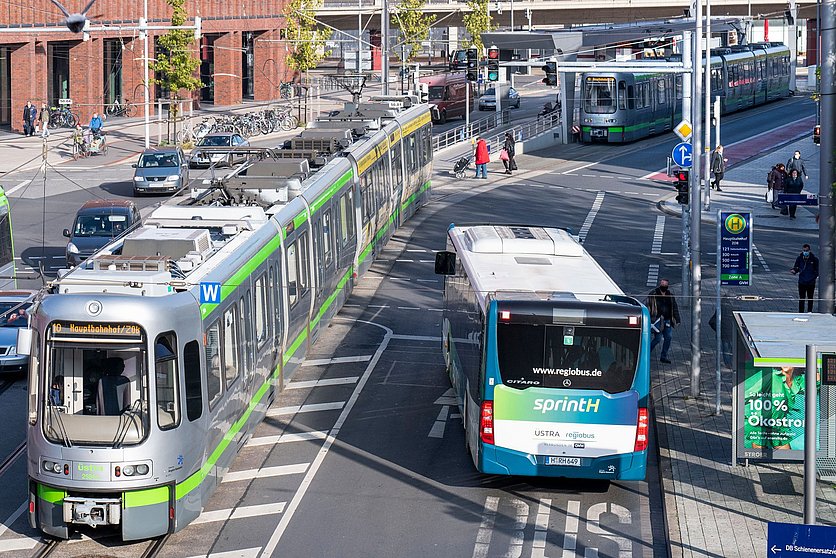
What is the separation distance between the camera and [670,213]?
41.5m

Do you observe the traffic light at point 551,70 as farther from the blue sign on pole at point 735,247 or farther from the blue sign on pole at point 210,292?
the blue sign on pole at point 210,292

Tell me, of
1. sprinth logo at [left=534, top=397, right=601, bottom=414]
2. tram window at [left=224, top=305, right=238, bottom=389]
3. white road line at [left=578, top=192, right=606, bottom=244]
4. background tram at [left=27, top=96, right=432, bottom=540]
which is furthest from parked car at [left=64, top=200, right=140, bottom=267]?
sprinth logo at [left=534, top=397, right=601, bottom=414]

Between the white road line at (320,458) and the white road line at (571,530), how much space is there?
3243 millimetres

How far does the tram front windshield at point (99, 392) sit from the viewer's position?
14641 mm

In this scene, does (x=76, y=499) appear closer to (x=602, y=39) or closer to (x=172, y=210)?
(x=172, y=210)

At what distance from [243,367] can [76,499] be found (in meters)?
3.43

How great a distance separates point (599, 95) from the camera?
5712cm

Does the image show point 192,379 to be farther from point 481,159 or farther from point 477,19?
point 477,19

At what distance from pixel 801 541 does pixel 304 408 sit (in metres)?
11.2

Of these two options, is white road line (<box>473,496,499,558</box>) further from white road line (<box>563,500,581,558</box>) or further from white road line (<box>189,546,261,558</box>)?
white road line (<box>189,546,261,558</box>)

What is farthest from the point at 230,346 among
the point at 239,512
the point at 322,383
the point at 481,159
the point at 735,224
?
the point at 481,159

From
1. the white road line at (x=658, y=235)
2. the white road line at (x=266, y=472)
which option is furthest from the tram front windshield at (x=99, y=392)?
the white road line at (x=658, y=235)

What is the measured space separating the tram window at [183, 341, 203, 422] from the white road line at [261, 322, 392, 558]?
1.68 meters

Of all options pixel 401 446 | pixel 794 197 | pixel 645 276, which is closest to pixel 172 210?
pixel 401 446
